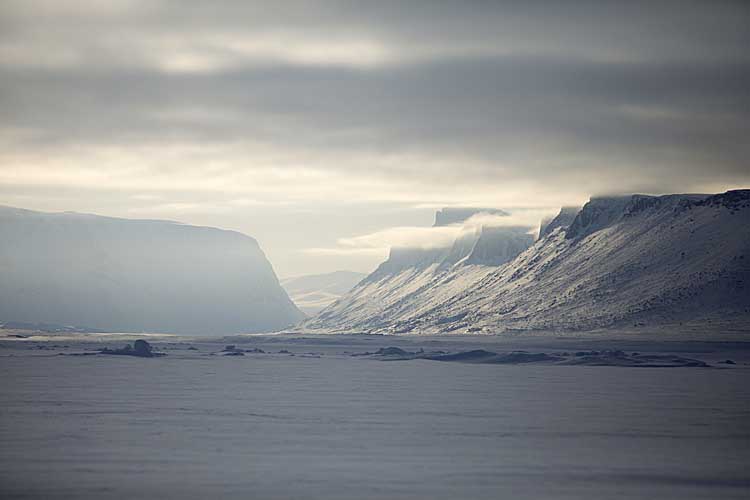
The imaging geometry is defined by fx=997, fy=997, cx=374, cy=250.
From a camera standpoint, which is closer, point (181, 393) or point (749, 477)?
point (749, 477)

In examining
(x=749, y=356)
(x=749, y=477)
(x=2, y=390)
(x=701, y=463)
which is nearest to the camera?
(x=749, y=477)

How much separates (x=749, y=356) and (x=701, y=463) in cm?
14269

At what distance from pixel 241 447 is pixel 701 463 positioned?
75.1 feet

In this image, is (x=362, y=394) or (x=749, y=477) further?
(x=362, y=394)

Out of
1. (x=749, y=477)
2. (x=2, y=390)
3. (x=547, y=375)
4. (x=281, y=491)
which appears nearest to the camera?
(x=281, y=491)

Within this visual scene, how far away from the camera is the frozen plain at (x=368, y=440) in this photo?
136ft

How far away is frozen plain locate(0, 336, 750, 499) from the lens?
1628 inches

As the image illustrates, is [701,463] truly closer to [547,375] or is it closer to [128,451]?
[128,451]

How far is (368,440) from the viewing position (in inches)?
2143

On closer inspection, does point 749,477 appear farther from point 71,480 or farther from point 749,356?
point 749,356

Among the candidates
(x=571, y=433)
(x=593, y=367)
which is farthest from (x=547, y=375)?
(x=571, y=433)

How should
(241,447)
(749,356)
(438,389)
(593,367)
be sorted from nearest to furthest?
1. (241,447)
2. (438,389)
3. (593,367)
4. (749,356)

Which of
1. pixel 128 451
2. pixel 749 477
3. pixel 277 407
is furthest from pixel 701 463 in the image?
pixel 277 407

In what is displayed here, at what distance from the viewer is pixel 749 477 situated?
4459cm
